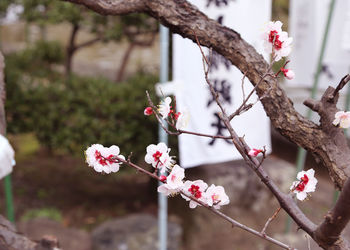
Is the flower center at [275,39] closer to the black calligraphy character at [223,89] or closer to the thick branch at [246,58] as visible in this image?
the thick branch at [246,58]

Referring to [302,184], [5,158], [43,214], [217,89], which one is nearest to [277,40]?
[302,184]

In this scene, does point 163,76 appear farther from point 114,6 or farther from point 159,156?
point 159,156

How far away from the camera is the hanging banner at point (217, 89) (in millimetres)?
2814

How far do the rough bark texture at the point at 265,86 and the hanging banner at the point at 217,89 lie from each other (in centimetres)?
141

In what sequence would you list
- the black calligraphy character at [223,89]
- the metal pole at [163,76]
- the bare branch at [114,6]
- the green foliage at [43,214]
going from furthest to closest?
the green foliage at [43,214]
the black calligraphy character at [223,89]
the metal pole at [163,76]
the bare branch at [114,6]

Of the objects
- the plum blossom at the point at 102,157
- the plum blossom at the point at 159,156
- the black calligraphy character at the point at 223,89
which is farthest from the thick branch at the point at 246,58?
the black calligraphy character at the point at 223,89

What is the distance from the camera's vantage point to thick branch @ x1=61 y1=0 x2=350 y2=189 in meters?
1.25

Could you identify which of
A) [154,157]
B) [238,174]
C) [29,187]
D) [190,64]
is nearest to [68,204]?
[29,187]

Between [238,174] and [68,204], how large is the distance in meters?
1.85

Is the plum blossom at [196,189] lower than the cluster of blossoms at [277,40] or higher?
lower

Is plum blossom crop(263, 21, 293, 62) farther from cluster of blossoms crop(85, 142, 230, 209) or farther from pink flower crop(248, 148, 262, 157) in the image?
cluster of blossoms crop(85, 142, 230, 209)

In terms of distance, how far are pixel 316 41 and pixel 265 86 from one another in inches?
120

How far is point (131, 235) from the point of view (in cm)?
326

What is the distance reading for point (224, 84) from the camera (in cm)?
291
